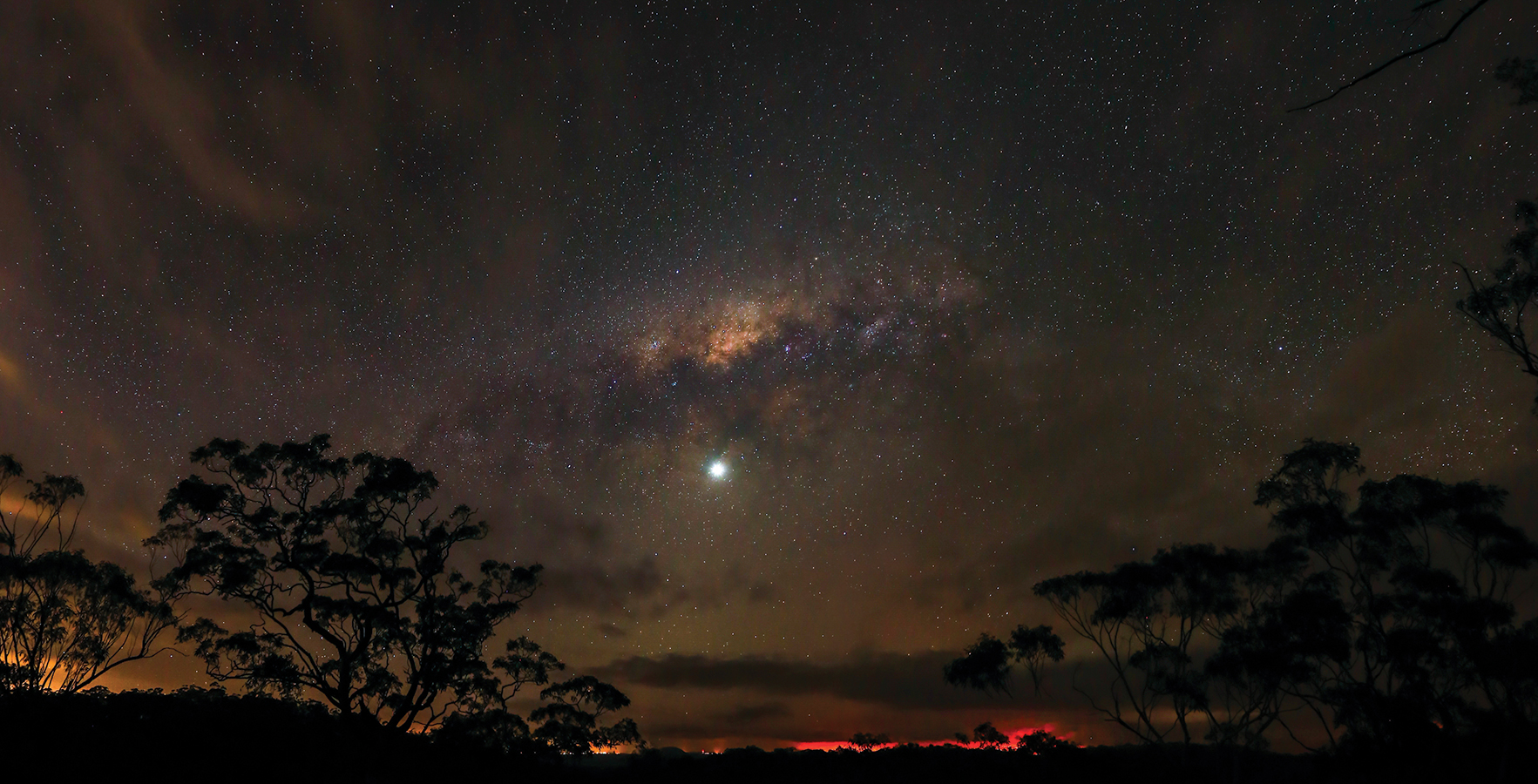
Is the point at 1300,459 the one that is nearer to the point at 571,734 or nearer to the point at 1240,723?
the point at 1240,723

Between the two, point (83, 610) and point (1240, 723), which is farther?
point (1240, 723)

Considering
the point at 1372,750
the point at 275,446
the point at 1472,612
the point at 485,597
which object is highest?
the point at 275,446

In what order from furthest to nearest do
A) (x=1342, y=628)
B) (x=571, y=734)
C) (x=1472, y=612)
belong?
(x=571, y=734)
(x=1342, y=628)
(x=1472, y=612)

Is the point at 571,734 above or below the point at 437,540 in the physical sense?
below

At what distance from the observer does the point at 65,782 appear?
2389 centimetres

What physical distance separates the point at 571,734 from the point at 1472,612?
46408 mm

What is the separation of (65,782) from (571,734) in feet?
79.9

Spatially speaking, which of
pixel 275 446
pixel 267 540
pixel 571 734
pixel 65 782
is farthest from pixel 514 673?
pixel 65 782

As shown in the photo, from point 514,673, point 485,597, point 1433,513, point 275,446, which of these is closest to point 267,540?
point 275,446

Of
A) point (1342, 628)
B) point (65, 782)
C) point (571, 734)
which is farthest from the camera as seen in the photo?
point (571, 734)

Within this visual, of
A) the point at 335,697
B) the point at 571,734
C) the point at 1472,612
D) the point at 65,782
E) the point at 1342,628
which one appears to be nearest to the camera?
the point at 65,782

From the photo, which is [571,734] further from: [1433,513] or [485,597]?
[1433,513]

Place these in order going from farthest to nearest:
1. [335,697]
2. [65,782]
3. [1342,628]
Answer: [1342,628], [335,697], [65,782]

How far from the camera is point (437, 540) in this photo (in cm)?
3788
